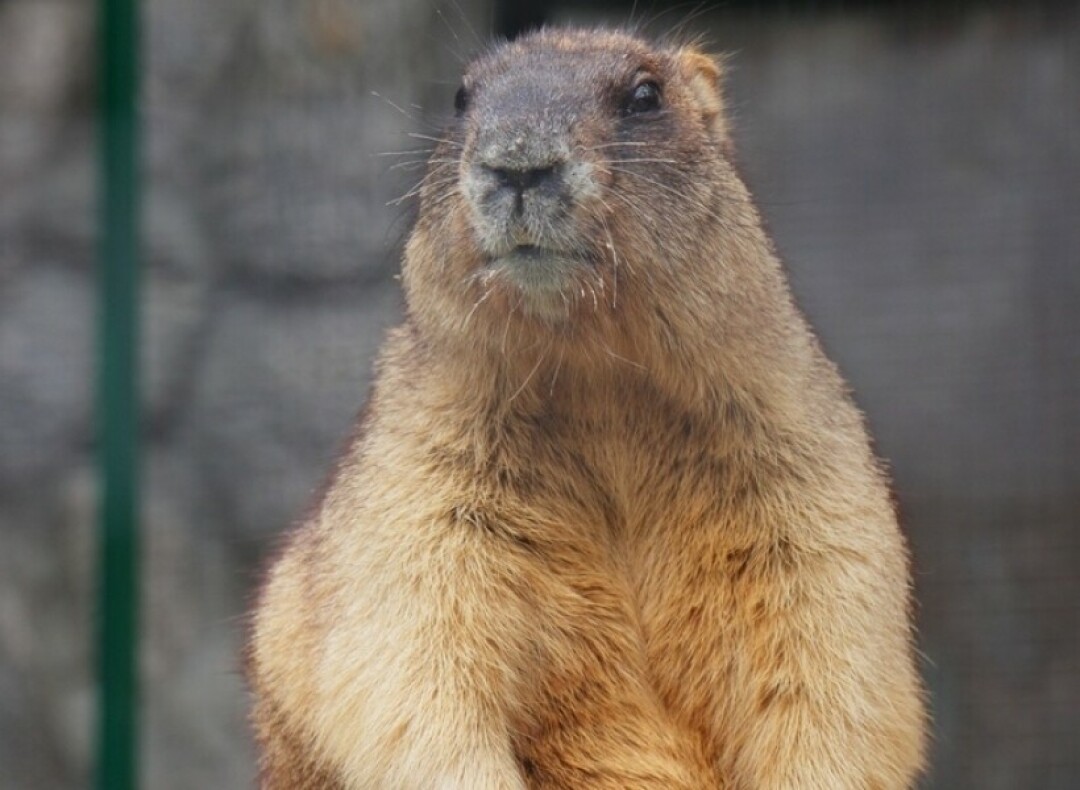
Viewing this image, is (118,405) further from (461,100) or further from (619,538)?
(619,538)

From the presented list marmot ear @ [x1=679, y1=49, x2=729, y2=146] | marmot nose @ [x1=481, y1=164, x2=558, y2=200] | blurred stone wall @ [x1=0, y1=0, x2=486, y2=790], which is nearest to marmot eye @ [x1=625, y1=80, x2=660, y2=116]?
marmot ear @ [x1=679, y1=49, x2=729, y2=146]

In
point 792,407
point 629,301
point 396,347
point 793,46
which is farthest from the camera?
point 793,46

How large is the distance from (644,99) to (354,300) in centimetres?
347

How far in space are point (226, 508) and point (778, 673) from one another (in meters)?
4.02

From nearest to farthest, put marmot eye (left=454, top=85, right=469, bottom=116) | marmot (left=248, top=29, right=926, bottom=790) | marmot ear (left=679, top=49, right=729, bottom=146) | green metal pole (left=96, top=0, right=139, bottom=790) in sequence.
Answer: marmot (left=248, top=29, right=926, bottom=790), marmot eye (left=454, top=85, right=469, bottom=116), marmot ear (left=679, top=49, right=729, bottom=146), green metal pole (left=96, top=0, right=139, bottom=790)

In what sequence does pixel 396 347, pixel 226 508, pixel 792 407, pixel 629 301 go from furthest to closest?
pixel 226 508 → pixel 396 347 → pixel 792 407 → pixel 629 301

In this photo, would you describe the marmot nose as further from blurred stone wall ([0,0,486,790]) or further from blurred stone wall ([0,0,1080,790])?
blurred stone wall ([0,0,486,790])

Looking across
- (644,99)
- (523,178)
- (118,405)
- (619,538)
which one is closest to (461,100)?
(644,99)

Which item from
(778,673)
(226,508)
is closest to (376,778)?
(778,673)

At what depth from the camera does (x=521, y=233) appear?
3512 millimetres

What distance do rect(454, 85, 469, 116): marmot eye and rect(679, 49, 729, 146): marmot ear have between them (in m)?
0.61

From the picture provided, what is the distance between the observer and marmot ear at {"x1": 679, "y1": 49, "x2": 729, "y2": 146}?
4.40 meters

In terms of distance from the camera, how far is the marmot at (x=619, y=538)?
12.5ft

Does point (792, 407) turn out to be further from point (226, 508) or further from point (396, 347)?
point (226, 508)
